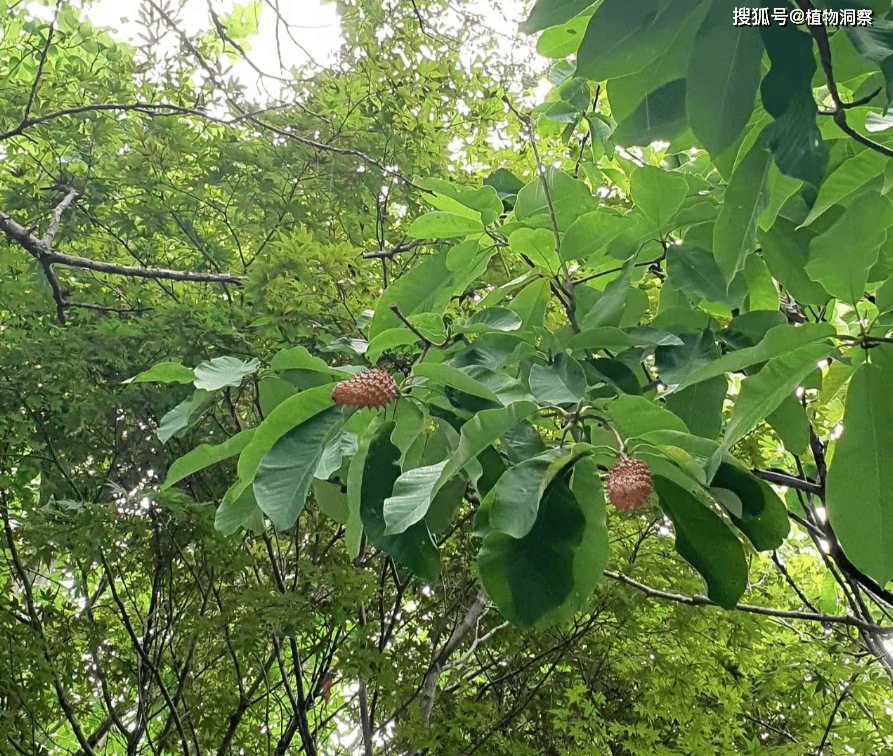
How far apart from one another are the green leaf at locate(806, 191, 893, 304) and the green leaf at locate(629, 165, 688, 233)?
21 cm

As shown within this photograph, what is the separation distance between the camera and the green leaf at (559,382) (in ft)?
1.99

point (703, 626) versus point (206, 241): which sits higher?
point (206, 241)

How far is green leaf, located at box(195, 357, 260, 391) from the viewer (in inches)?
29.2

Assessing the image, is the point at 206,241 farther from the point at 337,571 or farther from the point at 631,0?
the point at 631,0

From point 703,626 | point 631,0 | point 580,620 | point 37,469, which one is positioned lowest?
point 703,626

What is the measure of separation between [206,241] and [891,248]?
1691 mm

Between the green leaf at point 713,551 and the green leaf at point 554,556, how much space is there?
0.07m

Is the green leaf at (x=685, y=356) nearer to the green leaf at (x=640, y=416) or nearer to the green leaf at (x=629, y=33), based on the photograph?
the green leaf at (x=640, y=416)

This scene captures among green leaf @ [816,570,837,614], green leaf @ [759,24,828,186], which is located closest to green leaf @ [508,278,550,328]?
green leaf @ [759,24,828,186]

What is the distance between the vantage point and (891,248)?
749mm

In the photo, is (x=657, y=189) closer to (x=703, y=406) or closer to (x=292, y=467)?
(x=703, y=406)

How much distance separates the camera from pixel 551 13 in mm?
558

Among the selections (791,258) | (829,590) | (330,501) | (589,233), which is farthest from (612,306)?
(829,590)

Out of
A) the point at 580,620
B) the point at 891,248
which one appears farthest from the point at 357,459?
the point at 580,620
